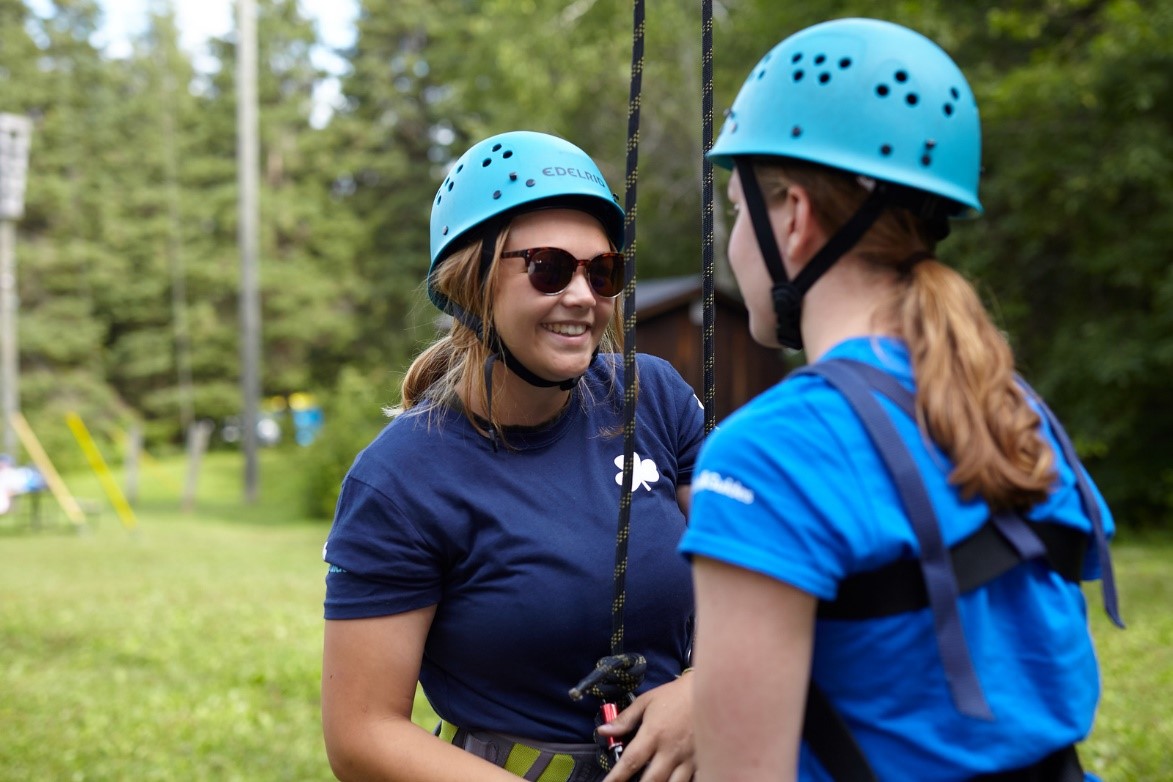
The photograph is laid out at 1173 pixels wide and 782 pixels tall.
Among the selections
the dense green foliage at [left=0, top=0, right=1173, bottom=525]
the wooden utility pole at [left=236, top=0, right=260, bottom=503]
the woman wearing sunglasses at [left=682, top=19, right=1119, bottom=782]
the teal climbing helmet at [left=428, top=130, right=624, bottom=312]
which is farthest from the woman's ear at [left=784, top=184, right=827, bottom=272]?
the wooden utility pole at [left=236, top=0, right=260, bottom=503]

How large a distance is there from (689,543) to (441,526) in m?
0.80

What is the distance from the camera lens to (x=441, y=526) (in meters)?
2.02

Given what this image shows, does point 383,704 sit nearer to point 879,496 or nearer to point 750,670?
point 750,670

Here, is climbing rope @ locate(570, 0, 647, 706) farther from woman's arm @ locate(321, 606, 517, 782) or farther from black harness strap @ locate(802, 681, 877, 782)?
black harness strap @ locate(802, 681, 877, 782)

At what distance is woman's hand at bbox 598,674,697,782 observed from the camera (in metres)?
1.94

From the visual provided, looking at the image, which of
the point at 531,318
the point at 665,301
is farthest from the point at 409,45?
the point at 531,318

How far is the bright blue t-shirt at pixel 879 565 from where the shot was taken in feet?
4.14

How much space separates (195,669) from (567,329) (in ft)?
21.2

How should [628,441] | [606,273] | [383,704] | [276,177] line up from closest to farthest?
[628,441]
[383,704]
[606,273]
[276,177]

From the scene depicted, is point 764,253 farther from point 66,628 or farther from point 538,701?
point 66,628

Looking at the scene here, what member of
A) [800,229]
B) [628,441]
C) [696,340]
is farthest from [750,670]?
[696,340]

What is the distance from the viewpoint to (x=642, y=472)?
224 cm

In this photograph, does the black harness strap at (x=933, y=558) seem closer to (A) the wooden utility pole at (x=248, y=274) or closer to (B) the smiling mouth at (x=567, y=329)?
(B) the smiling mouth at (x=567, y=329)

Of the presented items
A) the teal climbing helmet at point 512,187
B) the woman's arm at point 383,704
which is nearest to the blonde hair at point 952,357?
the teal climbing helmet at point 512,187
